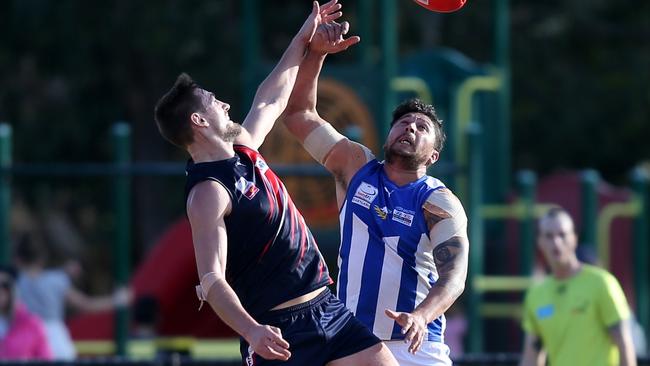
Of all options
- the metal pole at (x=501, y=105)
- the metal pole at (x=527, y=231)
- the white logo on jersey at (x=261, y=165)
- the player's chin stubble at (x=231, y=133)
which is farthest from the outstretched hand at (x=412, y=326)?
the metal pole at (x=501, y=105)

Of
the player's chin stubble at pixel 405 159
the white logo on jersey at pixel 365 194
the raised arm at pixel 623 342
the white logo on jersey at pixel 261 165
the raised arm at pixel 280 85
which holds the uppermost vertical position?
the raised arm at pixel 280 85

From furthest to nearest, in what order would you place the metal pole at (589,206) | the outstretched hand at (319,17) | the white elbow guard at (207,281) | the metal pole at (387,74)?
1. the metal pole at (387,74)
2. the metal pole at (589,206)
3. the outstretched hand at (319,17)
4. the white elbow guard at (207,281)

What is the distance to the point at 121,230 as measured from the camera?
12047 millimetres

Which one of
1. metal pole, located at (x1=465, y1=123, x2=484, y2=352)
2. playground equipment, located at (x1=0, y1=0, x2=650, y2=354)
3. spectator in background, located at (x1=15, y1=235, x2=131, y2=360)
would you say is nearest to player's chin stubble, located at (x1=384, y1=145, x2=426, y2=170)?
playground equipment, located at (x1=0, y1=0, x2=650, y2=354)

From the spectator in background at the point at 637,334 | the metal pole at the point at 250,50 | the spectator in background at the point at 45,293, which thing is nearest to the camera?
the spectator in background at the point at 637,334

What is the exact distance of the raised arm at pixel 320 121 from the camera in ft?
21.4

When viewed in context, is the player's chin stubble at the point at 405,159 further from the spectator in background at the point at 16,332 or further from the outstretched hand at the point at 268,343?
the spectator in background at the point at 16,332

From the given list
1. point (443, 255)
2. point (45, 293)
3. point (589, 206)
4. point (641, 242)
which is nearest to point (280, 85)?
point (443, 255)

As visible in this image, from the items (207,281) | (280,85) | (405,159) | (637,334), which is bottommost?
(637,334)

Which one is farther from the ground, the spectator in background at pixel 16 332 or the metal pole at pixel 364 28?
the metal pole at pixel 364 28

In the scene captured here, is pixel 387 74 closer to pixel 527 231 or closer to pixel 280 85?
pixel 527 231

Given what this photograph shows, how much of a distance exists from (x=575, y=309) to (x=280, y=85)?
2.65 meters

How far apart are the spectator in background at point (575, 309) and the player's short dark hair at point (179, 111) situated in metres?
3.02

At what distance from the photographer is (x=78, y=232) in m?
25.7
